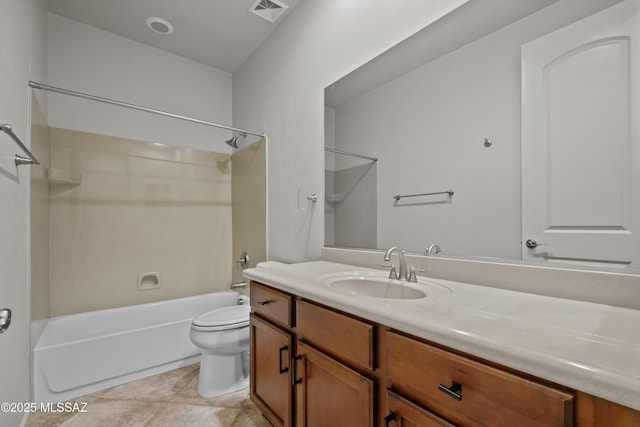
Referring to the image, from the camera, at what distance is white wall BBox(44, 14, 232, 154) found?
2180mm

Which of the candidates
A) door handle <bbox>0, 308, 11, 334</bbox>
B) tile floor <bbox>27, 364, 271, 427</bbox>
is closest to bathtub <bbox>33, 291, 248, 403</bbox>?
tile floor <bbox>27, 364, 271, 427</bbox>

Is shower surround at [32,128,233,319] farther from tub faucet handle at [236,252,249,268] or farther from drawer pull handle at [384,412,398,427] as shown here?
drawer pull handle at [384,412,398,427]

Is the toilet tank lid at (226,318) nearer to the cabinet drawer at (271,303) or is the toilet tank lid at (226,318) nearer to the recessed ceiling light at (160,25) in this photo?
the cabinet drawer at (271,303)

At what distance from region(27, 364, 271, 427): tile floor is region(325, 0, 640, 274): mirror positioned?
119 centimetres

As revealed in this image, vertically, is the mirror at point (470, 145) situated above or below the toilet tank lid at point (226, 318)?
above

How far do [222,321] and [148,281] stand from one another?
1115 millimetres

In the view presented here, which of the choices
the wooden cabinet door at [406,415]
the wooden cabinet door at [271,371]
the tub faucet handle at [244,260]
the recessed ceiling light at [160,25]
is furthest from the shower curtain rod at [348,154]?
the recessed ceiling light at [160,25]

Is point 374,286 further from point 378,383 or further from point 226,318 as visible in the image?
point 226,318

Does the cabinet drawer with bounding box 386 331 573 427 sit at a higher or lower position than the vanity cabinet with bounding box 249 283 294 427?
higher

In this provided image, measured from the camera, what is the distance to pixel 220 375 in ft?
5.96

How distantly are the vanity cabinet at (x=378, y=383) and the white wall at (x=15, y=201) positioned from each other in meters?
1.05

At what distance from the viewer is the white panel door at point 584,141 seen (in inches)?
30.2

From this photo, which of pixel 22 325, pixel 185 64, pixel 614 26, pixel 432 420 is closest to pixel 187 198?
pixel 185 64

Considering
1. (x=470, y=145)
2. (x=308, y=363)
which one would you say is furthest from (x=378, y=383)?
(x=470, y=145)
